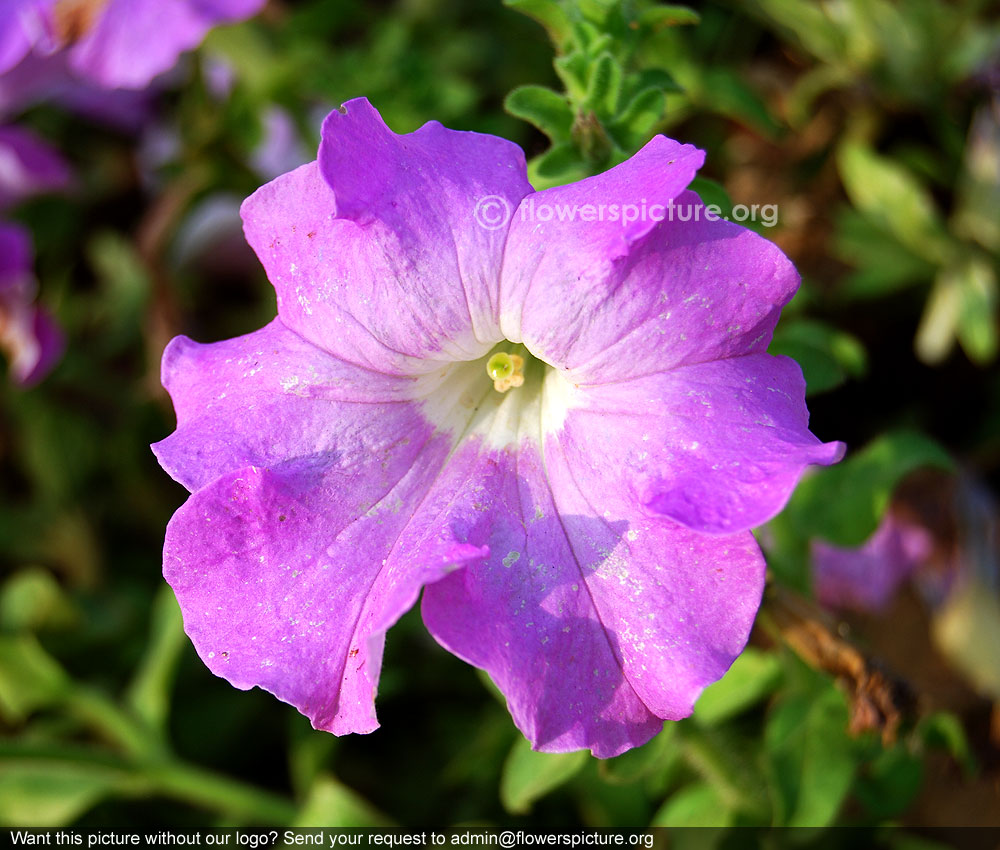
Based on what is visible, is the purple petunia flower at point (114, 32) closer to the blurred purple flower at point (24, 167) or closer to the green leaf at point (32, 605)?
the blurred purple flower at point (24, 167)

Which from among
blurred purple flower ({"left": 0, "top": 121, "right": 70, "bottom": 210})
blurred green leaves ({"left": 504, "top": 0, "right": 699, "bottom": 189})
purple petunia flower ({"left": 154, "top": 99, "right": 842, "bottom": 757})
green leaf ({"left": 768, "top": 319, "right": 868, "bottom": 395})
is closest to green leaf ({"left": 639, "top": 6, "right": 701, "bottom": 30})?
blurred green leaves ({"left": 504, "top": 0, "right": 699, "bottom": 189})

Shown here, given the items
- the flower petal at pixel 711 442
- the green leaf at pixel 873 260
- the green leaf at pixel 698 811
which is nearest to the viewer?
the flower petal at pixel 711 442

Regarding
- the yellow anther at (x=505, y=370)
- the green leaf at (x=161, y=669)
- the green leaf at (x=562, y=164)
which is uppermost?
the green leaf at (x=562, y=164)

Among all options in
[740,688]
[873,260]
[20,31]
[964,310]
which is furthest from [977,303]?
[20,31]

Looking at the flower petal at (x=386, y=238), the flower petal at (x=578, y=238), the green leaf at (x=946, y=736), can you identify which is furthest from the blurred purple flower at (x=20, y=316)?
the green leaf at (x=946, y=736)

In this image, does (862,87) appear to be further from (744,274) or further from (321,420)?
(321,420)

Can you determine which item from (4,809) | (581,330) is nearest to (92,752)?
(4,809)
